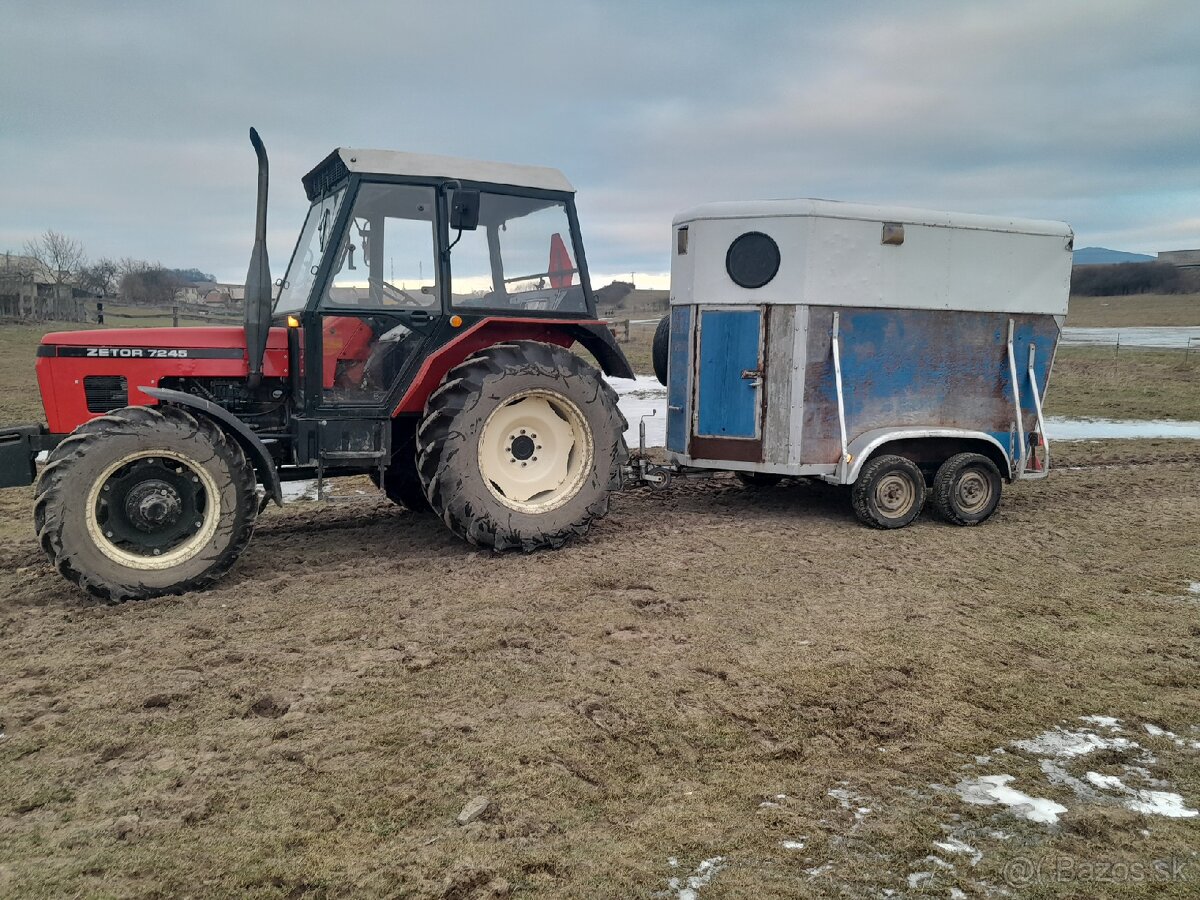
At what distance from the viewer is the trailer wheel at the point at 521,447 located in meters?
5.73

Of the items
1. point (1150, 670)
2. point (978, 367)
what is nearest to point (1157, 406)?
point (978, 367)

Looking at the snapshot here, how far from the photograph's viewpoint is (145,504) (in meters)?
4.84

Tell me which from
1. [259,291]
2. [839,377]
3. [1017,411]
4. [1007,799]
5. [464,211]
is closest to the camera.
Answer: [1007,799]

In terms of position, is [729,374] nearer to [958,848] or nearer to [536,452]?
[536,452]

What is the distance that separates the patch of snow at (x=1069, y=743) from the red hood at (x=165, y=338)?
188 inches

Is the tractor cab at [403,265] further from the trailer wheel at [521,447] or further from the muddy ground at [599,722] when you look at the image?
the muddy ground at [599,722]

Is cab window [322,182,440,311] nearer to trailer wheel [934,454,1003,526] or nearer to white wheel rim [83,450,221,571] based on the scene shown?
white wheel rim [83,450,221,571]

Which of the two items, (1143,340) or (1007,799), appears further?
(1143,340)

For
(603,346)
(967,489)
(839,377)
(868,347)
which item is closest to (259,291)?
(603,346)

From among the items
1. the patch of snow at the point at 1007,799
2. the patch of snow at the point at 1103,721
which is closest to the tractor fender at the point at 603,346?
the patch of snow at the point at 1103,721

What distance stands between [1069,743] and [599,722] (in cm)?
186

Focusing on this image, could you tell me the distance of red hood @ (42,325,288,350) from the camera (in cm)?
525

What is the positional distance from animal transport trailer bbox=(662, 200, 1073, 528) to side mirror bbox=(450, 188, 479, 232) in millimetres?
2045

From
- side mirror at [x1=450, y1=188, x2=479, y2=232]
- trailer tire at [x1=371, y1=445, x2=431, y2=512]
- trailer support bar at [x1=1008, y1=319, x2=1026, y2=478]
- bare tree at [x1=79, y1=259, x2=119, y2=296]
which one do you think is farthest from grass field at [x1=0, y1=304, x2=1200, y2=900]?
bare tree at [x1=79, y1=259, x2=119, y2=296]
